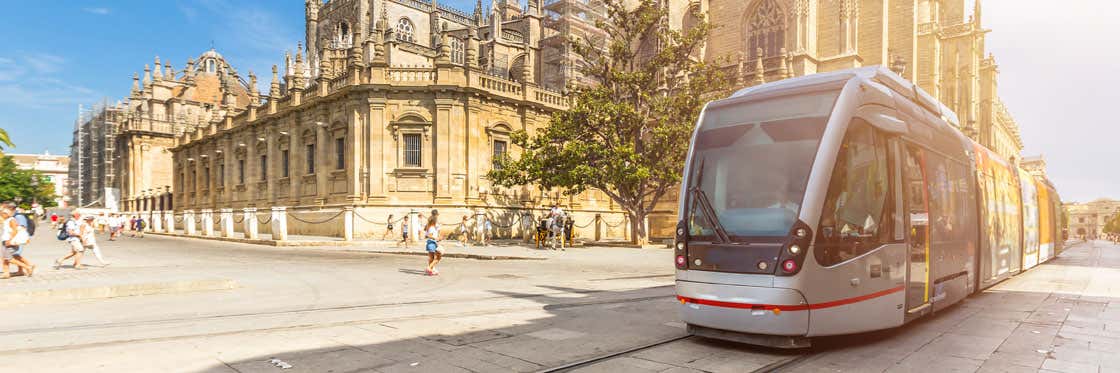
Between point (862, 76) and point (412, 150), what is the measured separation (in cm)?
2221

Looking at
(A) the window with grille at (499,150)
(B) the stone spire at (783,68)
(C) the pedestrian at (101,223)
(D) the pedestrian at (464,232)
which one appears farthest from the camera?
(C) the pedestrian at (101,223)

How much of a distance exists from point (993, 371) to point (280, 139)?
110ft

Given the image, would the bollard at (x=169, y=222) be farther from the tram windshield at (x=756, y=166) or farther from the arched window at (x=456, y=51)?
the tram windshield at (x=756, y=166)

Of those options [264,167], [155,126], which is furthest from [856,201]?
[155,126]

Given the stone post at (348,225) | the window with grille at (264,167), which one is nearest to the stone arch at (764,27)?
the stone post at (348,225)

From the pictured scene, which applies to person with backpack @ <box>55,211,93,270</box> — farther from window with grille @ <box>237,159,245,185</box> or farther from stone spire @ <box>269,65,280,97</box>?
window with grille @ <box>237,159,245,185</box>

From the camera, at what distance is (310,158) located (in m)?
29.7

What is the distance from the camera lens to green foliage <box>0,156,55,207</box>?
58.5 metres

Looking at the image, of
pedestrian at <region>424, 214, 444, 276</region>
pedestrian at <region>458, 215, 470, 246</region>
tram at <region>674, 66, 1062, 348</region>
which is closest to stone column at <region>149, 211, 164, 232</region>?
pedestrian at <region>458, 215, 470, 246</region>

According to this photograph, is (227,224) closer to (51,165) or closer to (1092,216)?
(51,165)

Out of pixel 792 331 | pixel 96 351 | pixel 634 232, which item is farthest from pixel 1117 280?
pixel 96 351

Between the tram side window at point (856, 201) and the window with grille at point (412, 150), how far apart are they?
22.3 meters

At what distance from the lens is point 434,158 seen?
84.9ft

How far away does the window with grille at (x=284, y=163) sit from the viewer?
1262 inches
